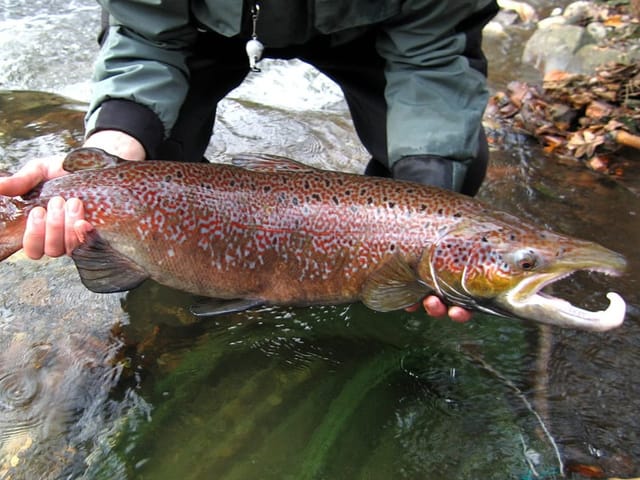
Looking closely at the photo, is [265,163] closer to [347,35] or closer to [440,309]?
[347,35]

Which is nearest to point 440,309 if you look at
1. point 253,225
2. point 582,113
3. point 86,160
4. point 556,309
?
point 556,309

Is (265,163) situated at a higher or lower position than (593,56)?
higher

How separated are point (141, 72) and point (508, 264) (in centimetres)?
195

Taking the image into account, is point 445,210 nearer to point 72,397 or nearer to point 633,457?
point 633,457

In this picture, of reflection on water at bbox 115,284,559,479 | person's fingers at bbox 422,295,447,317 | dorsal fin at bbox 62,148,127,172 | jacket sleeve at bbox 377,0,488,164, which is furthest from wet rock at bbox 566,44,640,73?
dorsal fin at bbox 62,148,127,172

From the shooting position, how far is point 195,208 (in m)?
2.54

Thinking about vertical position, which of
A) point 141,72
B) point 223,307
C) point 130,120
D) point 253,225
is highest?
point 141,72

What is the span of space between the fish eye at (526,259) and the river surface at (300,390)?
703 mm

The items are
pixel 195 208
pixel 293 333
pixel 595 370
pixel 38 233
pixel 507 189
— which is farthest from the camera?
pixel 507 189

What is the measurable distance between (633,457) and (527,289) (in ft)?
2.81

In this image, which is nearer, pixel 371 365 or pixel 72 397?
pixel 72 397

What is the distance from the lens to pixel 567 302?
2.32 metres

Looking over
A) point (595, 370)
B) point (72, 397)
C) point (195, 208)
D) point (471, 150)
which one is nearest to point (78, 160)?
point (195, 208)

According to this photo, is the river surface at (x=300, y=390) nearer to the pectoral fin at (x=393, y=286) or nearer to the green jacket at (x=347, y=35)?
the pectoral fin at (x=393, y=286)
